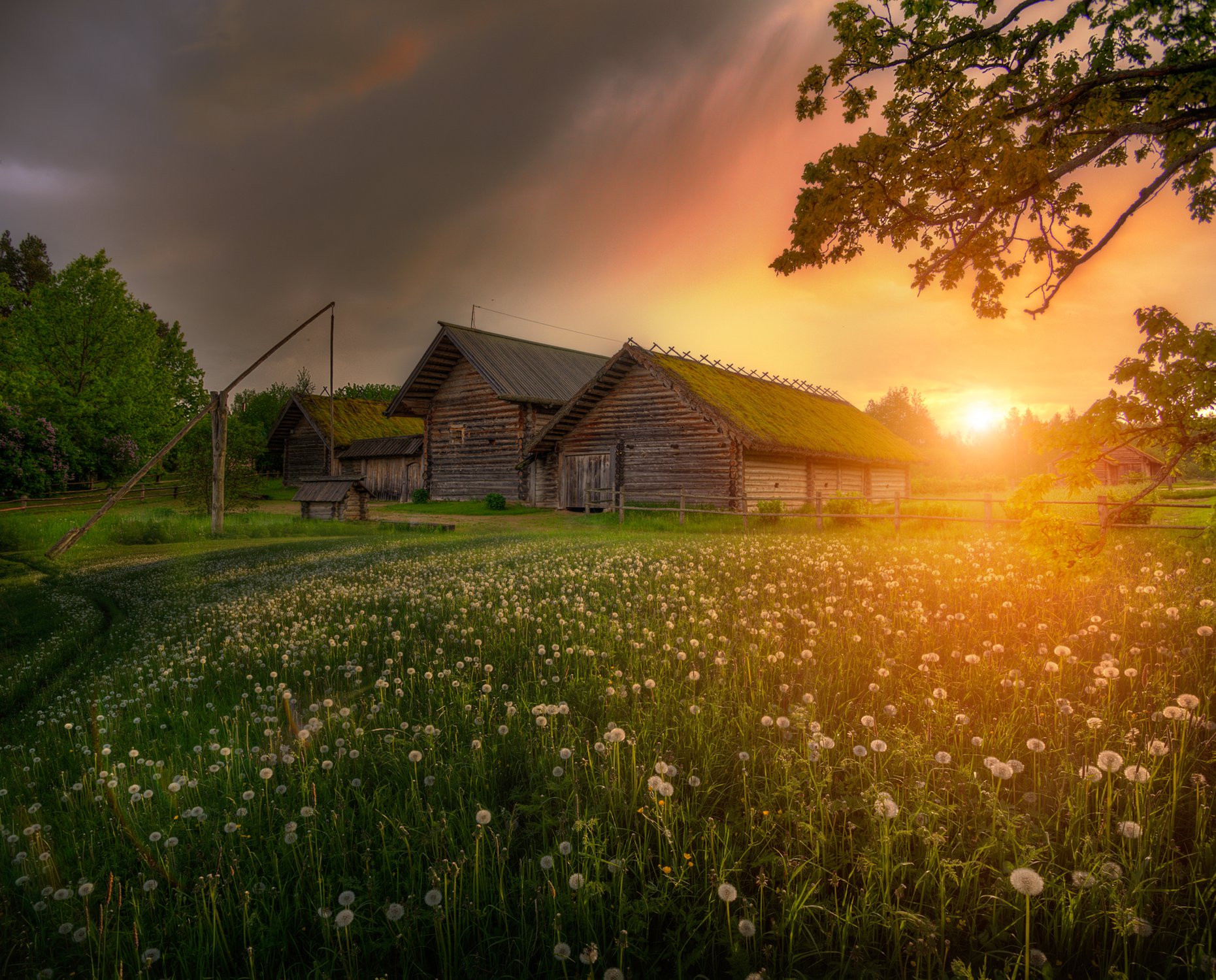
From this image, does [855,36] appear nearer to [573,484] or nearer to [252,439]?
[573,484]

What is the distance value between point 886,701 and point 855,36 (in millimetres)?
8495

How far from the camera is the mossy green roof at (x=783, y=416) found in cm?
2503

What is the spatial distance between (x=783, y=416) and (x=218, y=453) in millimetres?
25338

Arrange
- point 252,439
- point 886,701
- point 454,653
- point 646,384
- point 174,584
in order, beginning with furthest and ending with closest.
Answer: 1. point 252,439
2. point 646,384
3. point 174,584
4. point 454,653
5. point 886,701

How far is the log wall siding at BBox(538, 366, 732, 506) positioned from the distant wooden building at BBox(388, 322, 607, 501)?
259 inches

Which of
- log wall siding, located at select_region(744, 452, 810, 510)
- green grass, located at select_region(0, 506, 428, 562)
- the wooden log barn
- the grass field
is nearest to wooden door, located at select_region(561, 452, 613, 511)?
log wall siding, located at select_region(744, 452, 810, 510)

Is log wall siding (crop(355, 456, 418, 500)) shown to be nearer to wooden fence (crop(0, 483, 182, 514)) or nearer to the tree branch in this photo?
wooden fence (crop(0, 483, 182, 514))

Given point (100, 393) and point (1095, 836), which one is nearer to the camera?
point (1095, 836)

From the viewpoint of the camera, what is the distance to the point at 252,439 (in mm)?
40281

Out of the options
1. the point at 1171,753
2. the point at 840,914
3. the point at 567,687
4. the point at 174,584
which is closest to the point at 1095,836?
the point at 1171,753

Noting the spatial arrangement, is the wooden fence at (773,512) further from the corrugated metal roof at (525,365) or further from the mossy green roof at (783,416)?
the corrugated metal roof at (525,365)

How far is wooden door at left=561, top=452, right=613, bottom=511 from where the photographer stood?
28.6 meters

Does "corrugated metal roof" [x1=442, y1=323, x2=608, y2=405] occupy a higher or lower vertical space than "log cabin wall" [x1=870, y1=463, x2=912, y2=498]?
higher

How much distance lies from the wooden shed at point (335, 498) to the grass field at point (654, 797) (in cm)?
2465
